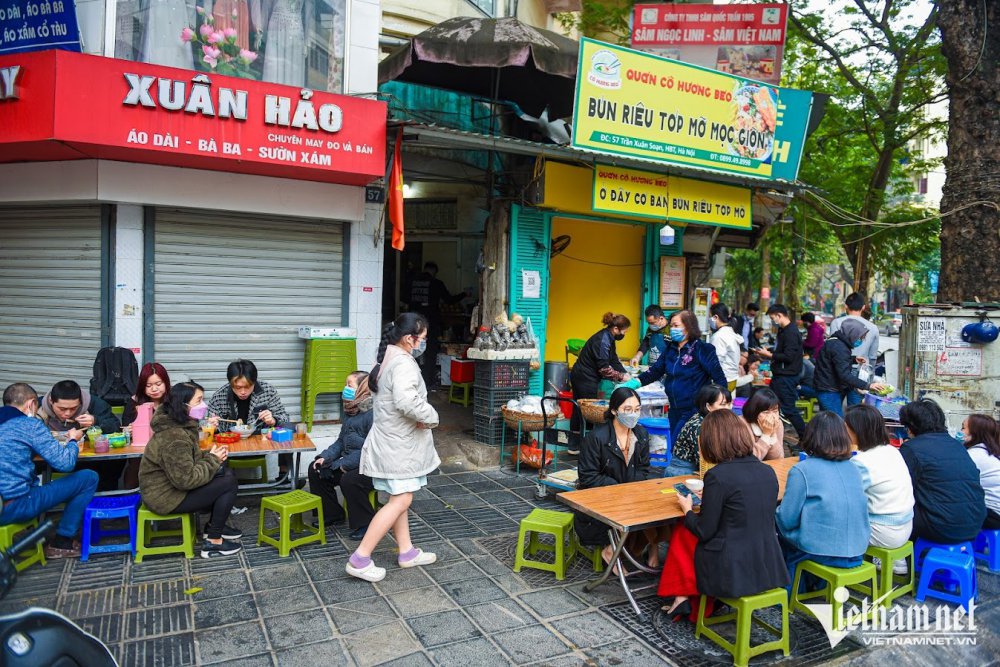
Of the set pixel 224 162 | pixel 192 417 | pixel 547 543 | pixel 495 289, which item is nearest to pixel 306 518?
pixel 192 417

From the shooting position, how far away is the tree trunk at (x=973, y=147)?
7695mm

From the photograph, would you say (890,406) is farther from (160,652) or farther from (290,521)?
(160,652)

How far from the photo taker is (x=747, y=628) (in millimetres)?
3846

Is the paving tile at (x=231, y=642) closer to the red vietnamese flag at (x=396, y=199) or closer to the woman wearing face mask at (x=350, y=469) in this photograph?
the woman wearing face mask at (x=350, y=469)

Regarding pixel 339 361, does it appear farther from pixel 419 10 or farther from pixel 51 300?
pixel 419 10

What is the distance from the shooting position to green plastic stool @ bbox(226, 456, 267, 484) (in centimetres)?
634

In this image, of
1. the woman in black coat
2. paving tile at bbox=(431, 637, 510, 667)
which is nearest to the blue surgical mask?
the woman in black coat

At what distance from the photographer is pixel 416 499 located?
22.2 ft

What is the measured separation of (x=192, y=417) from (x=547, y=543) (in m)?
2.95

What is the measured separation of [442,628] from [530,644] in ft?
1.85

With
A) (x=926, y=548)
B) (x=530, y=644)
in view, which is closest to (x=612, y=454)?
(x=530, y=644)

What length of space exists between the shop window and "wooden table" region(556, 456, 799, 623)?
5336 mm

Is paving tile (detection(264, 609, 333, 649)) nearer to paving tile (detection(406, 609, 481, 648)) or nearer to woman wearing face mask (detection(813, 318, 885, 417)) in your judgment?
paving tile (detection(406, 609, 481, 648))

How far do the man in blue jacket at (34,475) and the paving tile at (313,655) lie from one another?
227 cm
